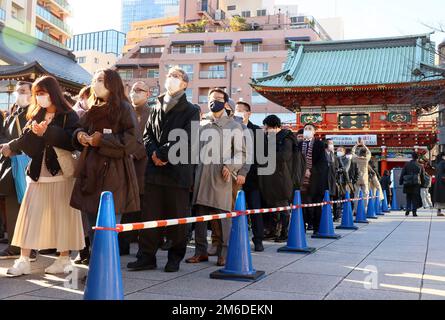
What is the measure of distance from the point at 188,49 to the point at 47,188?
45.8 metres

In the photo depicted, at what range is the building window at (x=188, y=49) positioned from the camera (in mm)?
48272

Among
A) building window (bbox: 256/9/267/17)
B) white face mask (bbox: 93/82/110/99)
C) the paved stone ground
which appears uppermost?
building window (bbox: 256/9/267/17)

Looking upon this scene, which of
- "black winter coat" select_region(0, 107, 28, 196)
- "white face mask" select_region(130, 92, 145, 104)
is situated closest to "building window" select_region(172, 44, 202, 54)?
"white face mask" select_region(130, 92, 145, 104)

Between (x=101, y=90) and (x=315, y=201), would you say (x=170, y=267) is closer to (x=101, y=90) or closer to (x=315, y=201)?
(x=101, y=90)

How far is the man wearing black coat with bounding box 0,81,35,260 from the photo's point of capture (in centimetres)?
536

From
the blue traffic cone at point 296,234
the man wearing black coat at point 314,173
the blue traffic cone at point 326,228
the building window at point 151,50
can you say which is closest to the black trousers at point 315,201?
the man wearing black coat at point 314,173

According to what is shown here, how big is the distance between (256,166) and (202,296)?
335 cm

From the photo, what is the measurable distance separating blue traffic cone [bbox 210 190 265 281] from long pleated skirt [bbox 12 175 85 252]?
4.56 ft

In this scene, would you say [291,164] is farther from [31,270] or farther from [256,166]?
[31,270]

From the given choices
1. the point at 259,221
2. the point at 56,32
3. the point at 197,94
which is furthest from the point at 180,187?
the point at 56,32

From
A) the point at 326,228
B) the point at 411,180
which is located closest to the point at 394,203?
the point at 411,180

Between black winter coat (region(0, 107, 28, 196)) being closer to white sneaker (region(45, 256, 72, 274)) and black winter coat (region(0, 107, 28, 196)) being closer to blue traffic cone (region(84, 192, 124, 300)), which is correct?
white sneaker (region(45, 256, 72, 274))

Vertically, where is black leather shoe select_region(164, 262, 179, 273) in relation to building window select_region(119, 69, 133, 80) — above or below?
below

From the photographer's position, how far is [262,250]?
6.60 meters
